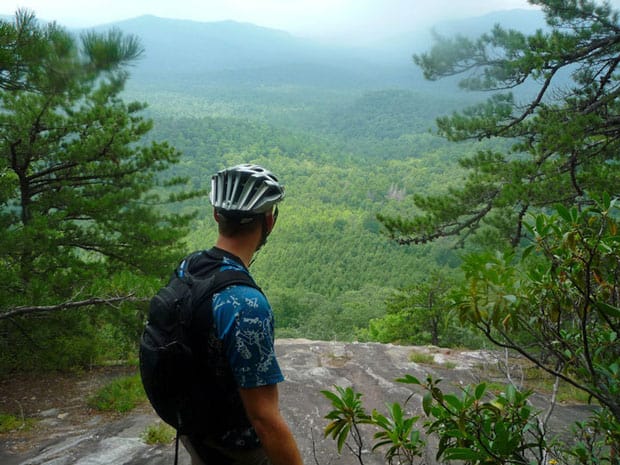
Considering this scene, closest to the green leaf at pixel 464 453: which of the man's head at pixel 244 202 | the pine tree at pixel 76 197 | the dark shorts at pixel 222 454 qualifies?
the dark shorts at pixel 222 454

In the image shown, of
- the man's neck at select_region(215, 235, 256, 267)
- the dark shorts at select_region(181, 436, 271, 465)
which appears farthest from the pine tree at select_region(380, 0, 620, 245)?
the dark shorts at select_region(181, 436, 271, 465)

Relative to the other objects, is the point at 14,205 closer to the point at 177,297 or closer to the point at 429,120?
the point at 177,297

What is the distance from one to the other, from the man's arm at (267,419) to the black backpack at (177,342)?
0.19 metres

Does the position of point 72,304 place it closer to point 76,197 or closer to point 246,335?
point 76,197

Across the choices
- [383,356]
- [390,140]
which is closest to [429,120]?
[390,140]

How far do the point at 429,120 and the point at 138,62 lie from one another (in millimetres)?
126463

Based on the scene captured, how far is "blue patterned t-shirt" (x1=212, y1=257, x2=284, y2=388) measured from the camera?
119 cm

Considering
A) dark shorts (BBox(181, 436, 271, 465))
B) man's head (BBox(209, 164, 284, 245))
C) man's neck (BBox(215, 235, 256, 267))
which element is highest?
man's head (BBox(209, 164, 284, 245))

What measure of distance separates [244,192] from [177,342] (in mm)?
519

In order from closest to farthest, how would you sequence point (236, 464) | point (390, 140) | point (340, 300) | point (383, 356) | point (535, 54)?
point (236, 464)
point (535, 54)
point (383, 356)
point (340, 300)
point (390, 140)

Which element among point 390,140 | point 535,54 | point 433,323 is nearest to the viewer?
point 535,54

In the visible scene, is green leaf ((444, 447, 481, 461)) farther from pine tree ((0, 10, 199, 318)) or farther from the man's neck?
pine tree ((0, 10, 199, 318))

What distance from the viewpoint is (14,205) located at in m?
6.26

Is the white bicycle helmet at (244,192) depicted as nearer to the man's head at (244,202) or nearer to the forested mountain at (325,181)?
the man's head at (244,202)
